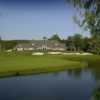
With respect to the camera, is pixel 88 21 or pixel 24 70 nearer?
pixel 88 21

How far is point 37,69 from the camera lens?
57.0 m

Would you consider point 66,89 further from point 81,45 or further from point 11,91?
point 81,45

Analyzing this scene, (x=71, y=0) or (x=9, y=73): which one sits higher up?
(x=71, y=0)

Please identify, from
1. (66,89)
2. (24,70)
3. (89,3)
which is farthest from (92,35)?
(24,70)

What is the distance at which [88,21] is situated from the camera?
44.9 ft

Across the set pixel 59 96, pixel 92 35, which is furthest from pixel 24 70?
pixel 92 35

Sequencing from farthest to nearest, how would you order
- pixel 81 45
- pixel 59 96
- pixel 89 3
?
1. pixel 81 45
2. pixel 59 96
3. pixel 89 3

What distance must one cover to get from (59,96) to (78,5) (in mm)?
18460

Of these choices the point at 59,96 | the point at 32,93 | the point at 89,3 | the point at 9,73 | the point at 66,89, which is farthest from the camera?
the point at 9,73

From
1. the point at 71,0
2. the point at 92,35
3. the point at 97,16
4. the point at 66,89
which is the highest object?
the point at 71,0

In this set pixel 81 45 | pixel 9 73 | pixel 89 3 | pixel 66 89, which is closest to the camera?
pixel 89 3

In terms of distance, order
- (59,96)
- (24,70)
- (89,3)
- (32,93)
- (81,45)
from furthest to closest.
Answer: (81,45), (24,70), (32,93), (59,96), (89,3)

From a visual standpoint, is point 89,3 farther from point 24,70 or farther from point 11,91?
point 24,70

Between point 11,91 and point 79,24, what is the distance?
2171 cm
